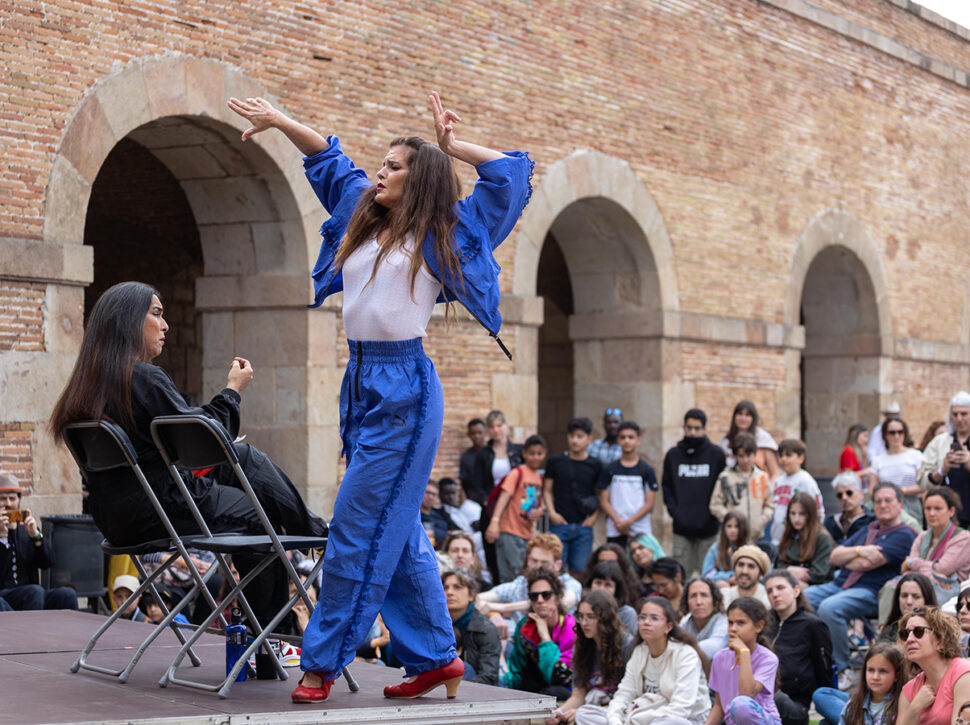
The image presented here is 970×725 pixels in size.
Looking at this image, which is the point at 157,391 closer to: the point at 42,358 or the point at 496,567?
the point at 42,358

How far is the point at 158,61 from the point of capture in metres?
10.5

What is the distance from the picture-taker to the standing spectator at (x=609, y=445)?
12.9 m

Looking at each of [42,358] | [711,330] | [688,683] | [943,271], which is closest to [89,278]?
[42,358]

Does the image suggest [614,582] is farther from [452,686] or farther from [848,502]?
[452,686]

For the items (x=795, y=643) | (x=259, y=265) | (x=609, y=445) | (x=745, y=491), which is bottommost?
(x=795, y=643)

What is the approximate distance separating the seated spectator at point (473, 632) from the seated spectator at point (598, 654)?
17.3 inches

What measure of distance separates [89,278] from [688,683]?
204 inches

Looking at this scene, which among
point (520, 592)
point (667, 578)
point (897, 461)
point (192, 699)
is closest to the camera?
point (192, 699)

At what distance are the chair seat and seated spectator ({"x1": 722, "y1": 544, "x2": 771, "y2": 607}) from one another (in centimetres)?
434

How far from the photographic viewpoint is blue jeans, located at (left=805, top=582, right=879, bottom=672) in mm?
9125

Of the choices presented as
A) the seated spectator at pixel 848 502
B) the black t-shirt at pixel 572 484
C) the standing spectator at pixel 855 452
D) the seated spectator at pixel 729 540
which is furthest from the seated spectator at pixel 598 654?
the standing spectator at pixel 855 452

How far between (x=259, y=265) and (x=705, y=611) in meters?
5.19

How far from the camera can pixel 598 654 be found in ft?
26.4

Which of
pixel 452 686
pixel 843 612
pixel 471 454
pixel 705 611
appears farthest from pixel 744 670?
pixel 471 454
